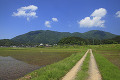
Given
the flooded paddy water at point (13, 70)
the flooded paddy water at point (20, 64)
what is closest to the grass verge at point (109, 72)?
the flooded paddy water at point (20, 64)

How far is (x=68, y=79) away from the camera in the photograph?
13.6 meters

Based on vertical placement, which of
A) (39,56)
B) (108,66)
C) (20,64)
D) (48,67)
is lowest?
(39,56)

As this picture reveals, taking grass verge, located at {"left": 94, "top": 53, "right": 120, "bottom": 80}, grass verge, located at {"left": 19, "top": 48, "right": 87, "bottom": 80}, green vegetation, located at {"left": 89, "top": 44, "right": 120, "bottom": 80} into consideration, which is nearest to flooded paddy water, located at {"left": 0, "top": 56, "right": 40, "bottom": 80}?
grass verge, located at {"left": 19, "top": 48, "right": 87, "bottom": 80}

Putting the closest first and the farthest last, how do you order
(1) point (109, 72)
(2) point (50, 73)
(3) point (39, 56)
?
(2) point (50, 73) → (1) point (109, 72) → (3) point (39, 56)

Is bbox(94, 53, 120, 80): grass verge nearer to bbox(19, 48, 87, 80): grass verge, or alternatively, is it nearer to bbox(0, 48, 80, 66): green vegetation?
bbox(19, 48, 87, 80): grass verge

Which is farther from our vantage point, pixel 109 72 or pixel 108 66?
pixel 108 66

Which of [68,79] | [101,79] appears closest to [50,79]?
[68,79]

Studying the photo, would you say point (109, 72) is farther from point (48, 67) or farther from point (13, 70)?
point (13, 70)

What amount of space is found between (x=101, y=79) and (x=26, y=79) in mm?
10004

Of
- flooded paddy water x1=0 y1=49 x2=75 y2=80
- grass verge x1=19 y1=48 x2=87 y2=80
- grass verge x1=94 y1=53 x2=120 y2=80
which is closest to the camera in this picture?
grass verge x1=94 y1=53 x2=120 y2=80

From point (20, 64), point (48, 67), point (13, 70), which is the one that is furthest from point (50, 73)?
point (20, 64)

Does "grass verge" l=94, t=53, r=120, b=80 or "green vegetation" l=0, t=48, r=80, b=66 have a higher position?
"grass verge" l=94, t=53, r=120, b=80

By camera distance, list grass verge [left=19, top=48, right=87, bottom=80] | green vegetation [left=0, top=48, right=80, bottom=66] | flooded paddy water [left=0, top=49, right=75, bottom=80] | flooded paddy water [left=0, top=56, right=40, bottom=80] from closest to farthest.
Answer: grass verge [left=19, top=48, right=87, bottom=80] → flooded paddy water [left=0, top=56, right=40, bottom=80] → flooded paddy water [left=0, top=49, right=75, bottom=80] → green vegetation [left=0, top=48, right=80, bottom=66]

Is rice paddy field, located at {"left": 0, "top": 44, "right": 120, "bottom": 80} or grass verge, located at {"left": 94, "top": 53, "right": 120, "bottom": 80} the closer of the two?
grass verge, located at {"left": 94, "top": 53, "right": 120, "bottom": 80}
